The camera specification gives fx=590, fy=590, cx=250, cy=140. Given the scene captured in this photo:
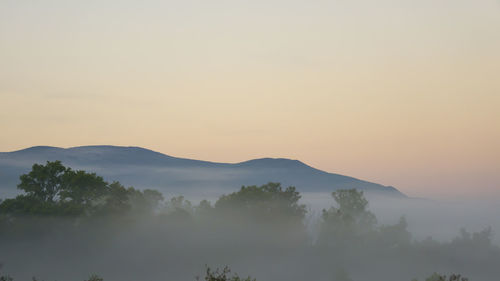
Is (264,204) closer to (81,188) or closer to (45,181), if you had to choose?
(81,188)

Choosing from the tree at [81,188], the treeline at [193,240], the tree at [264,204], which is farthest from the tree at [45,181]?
the tree at [264,204]

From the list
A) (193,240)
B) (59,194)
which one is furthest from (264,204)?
(59,194)

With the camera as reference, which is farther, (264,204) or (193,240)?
(264,204)

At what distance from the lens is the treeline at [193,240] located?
263 ft

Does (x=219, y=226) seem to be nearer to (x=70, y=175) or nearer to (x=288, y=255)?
(x=288, y=255)

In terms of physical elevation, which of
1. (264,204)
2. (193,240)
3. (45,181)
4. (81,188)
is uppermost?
(45,181)

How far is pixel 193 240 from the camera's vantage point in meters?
109

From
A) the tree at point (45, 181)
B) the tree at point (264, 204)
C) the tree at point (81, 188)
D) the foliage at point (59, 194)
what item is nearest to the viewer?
the foliage at point (59, 194)

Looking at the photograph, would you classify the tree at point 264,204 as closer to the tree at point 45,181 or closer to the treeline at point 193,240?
the treeline at point 193,240

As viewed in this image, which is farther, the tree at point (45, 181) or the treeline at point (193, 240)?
the tree at point (45, 181)

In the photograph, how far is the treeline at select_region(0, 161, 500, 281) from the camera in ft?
263

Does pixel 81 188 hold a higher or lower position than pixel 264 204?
higher

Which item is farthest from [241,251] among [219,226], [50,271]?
[50,271]

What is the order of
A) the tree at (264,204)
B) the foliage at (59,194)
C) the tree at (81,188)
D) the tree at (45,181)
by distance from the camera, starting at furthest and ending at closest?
the tree at (264,204) → the tree at (81,188) → the tree at (45,181) → the foliage at (59,194)
